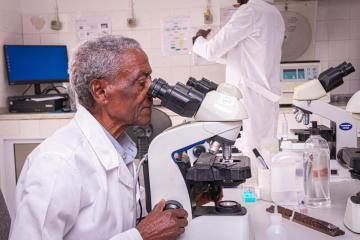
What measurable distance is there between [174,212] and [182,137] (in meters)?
0.20

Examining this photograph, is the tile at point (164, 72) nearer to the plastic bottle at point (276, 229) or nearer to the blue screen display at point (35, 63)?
the blue screen display at point (35, 63)

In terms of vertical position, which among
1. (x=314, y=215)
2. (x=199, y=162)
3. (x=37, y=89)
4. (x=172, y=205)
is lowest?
(x=314, y=215)

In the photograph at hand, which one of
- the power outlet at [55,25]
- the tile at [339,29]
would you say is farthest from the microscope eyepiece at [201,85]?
the power outlet at [55,25]

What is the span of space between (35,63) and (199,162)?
2916 mm

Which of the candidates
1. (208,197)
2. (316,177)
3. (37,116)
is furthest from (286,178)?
(37,116)

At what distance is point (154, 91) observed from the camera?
1.06 meters

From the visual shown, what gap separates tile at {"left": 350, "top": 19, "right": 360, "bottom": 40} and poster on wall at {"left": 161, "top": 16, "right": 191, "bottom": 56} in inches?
57.7

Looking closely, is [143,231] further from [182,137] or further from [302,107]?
[302,107]

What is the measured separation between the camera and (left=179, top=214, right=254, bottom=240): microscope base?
40.1 inches

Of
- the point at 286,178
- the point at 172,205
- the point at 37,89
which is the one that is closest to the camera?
the point at 172,205

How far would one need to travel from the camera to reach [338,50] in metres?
3.59

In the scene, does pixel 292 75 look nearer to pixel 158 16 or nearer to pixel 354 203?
pixel 158 16

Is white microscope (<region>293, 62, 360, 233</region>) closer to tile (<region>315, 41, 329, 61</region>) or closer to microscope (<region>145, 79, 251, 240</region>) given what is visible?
microscope (<region>145, 79, 251, 240</region>)

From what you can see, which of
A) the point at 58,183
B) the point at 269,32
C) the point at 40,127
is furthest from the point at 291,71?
the point at 58,183
